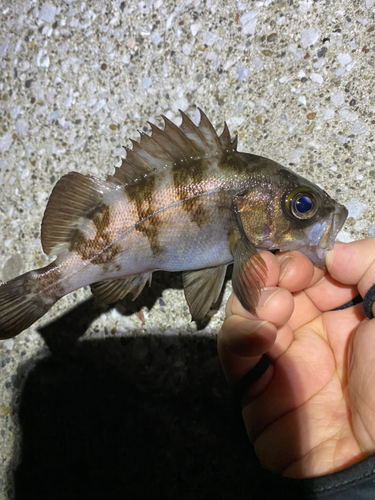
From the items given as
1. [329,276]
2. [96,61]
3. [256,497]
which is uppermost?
[96,61]

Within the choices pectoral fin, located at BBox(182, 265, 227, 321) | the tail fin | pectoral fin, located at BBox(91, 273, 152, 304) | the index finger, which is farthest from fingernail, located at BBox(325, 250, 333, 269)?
the tail fin

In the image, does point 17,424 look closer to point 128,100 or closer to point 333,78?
point 128,100

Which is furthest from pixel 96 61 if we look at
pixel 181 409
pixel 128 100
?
pixel 181 409

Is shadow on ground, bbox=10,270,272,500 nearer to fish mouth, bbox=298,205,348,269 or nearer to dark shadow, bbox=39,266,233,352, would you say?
dark shadow, bbox=39,266,233,352

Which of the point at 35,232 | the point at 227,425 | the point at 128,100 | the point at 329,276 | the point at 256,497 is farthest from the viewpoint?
the point at 35,232

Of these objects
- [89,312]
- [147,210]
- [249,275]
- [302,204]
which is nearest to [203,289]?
[249,275]

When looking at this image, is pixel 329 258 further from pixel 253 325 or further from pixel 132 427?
pixel 132 427
